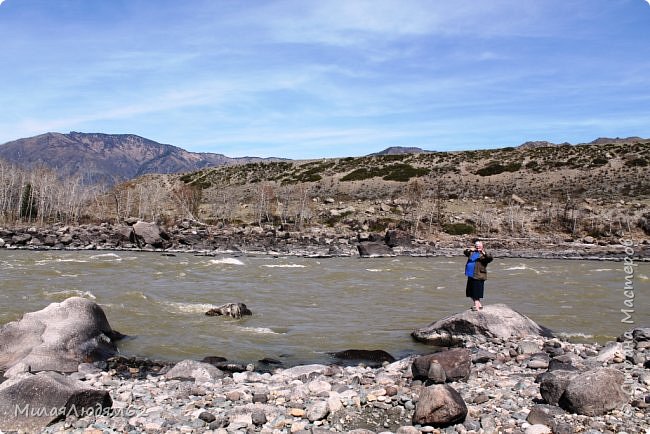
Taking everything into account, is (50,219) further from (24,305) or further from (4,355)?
(4,355)

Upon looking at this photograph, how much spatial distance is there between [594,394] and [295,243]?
3612 centimetres

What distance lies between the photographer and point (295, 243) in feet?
139

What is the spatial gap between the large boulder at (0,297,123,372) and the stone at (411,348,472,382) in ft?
18.5

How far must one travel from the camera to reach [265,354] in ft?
35.3

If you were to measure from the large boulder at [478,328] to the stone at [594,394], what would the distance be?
4361 mm

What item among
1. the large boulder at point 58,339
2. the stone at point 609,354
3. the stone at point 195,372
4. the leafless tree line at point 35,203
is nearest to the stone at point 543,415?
the stone at point 609,354

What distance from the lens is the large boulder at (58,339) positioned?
9.09 meters

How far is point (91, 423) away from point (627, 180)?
68.2 meters

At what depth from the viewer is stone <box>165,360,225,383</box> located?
8.62m

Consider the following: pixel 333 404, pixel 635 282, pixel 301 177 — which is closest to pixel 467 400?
pixel 333 404

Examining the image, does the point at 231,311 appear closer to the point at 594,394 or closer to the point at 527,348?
the point at 527,348

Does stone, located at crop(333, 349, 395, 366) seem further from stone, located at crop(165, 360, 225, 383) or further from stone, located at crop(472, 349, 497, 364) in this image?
stone, located at crop(165, 360, 225, 383)

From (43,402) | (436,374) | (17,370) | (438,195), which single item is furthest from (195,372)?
(438,195)

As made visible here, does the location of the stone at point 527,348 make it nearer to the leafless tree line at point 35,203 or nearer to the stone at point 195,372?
the stone at point 195,372
